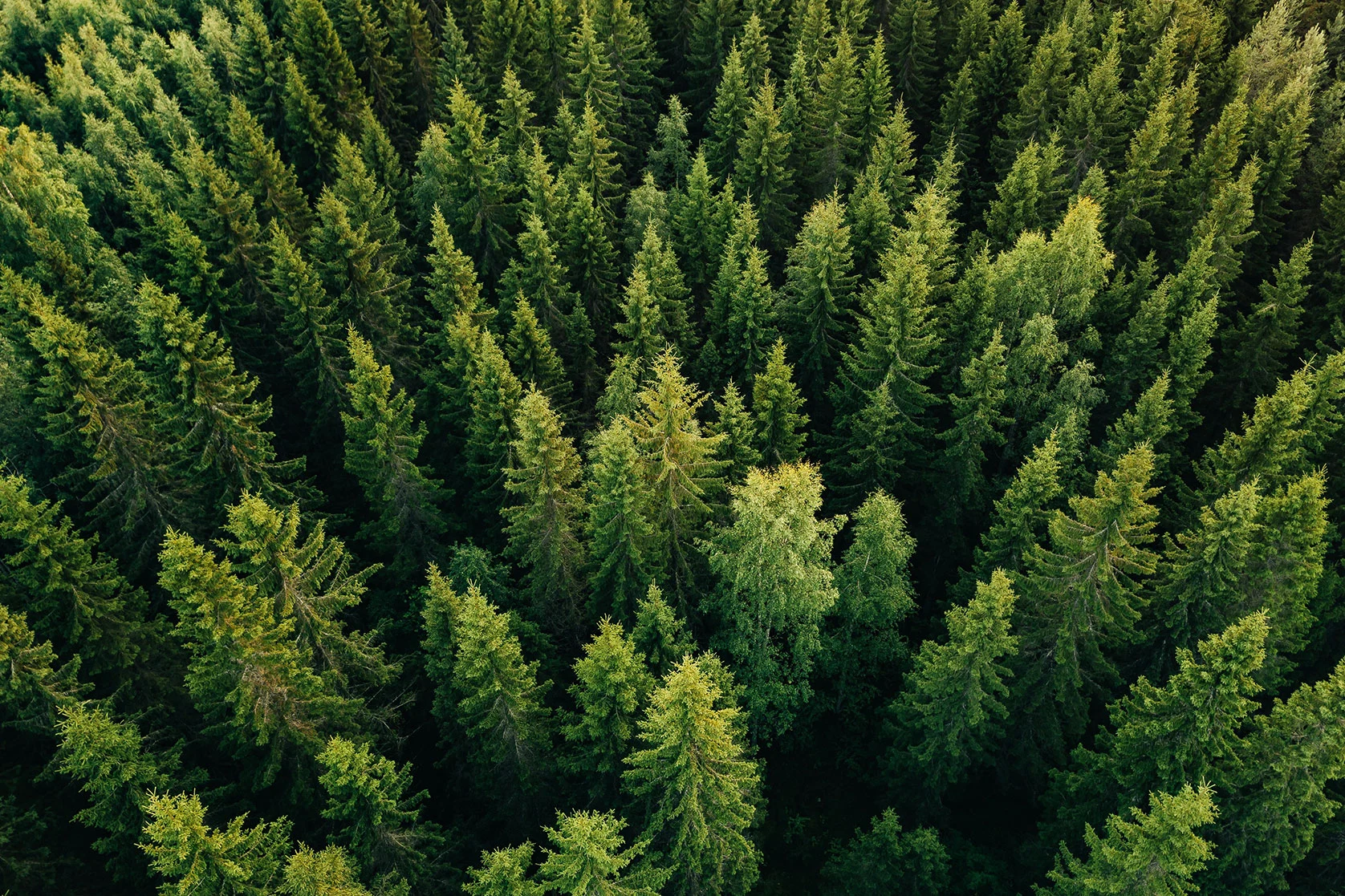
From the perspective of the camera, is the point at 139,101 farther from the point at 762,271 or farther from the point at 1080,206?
the point at 1080,206

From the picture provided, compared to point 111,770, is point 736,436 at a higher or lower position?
higher

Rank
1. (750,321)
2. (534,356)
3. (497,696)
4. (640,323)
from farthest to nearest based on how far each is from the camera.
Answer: (750,321)
(534,356)
(640,323)
(497,696)

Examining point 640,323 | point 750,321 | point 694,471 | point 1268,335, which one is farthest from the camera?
point 1268,335

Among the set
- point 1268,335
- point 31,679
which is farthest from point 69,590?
point 1268,335

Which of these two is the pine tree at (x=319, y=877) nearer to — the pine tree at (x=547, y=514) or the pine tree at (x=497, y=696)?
the pine tree at (x=497, y=696)

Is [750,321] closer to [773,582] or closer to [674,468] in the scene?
[674,468]

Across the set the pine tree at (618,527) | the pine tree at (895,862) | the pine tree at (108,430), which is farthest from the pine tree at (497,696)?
the pine tree at (108,430)

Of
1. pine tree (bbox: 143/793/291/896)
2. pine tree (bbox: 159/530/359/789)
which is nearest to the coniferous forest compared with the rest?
pine tree (bbox: 143/793/291/896)

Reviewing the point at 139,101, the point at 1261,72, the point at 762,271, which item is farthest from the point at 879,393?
the point at 139,101
